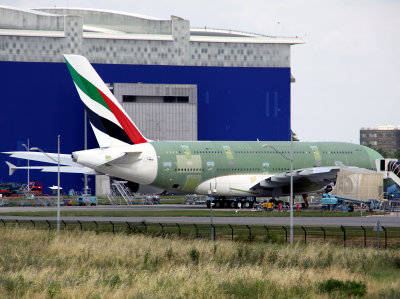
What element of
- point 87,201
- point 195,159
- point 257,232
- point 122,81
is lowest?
point 87,201

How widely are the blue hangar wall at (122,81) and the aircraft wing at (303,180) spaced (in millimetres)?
54920

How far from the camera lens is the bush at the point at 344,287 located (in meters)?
31.2

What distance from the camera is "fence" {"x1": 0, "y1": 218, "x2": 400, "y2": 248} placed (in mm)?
50219

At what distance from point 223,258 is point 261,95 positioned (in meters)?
103

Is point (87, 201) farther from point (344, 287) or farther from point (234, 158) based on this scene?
point (344, 287)

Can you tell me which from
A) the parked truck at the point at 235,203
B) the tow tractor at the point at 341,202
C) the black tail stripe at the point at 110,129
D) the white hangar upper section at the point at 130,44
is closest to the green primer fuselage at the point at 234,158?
the parked truck at the point at 235,203

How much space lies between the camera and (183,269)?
35.7 m

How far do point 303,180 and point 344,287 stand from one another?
53.8 m

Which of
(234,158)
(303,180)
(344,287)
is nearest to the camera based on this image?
(344,287)

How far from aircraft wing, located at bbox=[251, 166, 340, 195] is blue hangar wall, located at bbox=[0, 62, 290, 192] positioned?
54.9m

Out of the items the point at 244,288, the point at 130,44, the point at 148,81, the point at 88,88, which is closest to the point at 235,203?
the point at 88,88

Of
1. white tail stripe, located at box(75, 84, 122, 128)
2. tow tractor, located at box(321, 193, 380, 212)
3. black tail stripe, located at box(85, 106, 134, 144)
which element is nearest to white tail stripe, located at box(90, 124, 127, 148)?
black tail stripe, located at box(85, 106, 134, 144)

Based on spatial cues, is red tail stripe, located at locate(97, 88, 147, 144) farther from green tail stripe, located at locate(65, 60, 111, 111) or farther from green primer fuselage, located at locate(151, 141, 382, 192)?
green primer fuselage, located at locate(151, 141, 382, 192)

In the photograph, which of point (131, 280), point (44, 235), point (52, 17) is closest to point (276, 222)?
point (44, 235)
